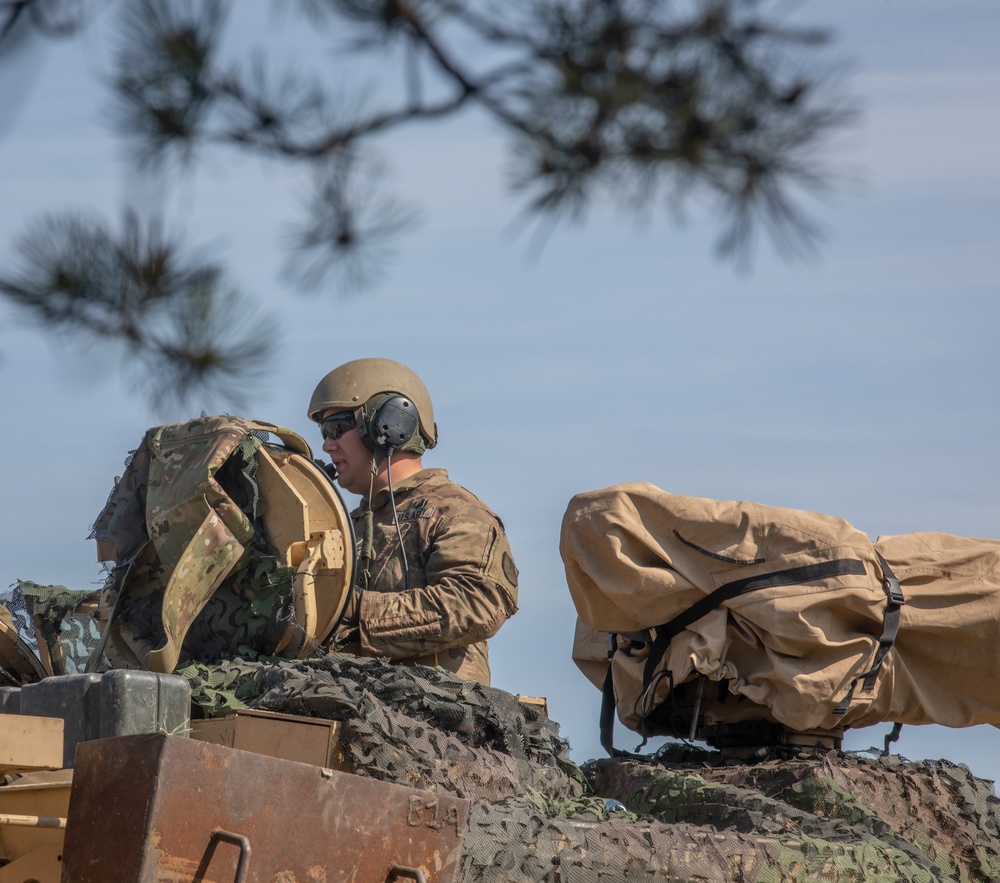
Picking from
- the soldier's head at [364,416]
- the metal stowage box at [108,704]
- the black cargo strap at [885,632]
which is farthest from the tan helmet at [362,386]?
the metal stowage box at [108,704]

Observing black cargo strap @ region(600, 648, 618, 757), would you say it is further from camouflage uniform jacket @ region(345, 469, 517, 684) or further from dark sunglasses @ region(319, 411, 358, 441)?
dark sunglasses @ region(319, 411, 358, 441)

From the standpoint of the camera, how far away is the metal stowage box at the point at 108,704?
4.17 metres

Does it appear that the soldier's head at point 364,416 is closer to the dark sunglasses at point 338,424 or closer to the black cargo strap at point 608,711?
the dark sunglasses at point 338,424

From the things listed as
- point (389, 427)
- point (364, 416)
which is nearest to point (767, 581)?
point (389, 427)

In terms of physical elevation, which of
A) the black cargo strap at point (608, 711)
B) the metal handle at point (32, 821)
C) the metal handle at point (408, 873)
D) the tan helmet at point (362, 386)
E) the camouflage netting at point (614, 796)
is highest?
the tan helmet at point (362, 386)

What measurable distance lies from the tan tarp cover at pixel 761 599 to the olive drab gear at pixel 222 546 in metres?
0.85

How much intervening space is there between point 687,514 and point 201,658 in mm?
1607

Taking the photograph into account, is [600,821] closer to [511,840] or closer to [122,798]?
[511,840]

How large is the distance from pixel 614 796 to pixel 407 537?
134cm

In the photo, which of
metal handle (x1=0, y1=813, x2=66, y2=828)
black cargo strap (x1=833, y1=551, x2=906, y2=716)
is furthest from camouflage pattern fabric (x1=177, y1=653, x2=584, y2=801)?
black cargo strap (x1=833, y1=551, x2=906, y2=716)

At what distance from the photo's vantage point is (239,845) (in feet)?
11.4

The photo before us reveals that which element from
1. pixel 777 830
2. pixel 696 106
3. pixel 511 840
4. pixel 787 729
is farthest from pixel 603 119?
pixel 787 729

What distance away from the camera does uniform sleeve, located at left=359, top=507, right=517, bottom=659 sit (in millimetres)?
5816

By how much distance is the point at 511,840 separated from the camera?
4160 millimetres
